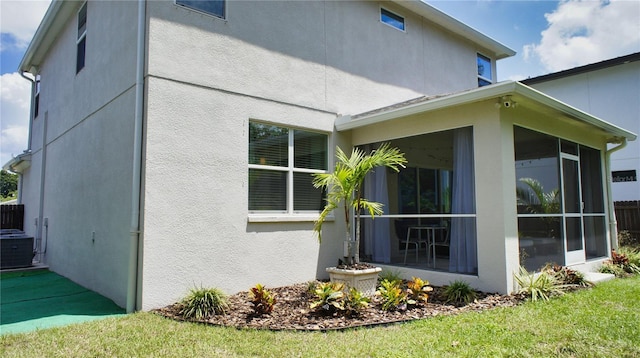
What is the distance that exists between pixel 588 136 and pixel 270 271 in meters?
7.62

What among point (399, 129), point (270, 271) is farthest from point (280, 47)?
point (270, 271)

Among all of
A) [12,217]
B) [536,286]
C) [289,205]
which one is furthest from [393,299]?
[12,217]

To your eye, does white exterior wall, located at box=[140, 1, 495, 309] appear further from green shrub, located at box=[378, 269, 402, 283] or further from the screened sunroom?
the screened sunroom

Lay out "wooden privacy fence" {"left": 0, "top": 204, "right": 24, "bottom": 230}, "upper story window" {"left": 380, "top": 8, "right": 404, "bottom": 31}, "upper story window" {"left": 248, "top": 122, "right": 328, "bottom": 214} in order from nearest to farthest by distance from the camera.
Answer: "upper story window" {"left": 248, "top": 122, "right": 328, "bottom": 214}, "upper story window" {"left": 380, "top": 8, "right": 404, "bottom": 31}, "wooden privacy fence" {"left": 0, "top": 204, "right": 24, "bottom": 230}

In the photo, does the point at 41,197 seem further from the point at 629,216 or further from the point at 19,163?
the point at 629,216

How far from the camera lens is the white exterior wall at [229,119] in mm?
5996

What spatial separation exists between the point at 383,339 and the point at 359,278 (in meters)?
1.83

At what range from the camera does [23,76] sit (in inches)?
522

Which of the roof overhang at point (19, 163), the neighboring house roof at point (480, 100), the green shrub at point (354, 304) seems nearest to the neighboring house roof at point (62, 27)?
the roof overhang at point (19, 163)

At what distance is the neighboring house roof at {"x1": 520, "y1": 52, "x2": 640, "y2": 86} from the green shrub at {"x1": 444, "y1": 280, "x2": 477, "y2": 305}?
41.5 ft

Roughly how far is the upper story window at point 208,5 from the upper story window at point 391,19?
4.64 metres

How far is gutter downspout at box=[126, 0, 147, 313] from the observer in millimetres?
5742

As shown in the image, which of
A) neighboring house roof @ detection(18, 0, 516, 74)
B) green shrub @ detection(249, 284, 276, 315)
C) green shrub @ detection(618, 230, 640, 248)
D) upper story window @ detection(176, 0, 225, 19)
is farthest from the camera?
green shrub @ detection(618, 230, 640, 248)

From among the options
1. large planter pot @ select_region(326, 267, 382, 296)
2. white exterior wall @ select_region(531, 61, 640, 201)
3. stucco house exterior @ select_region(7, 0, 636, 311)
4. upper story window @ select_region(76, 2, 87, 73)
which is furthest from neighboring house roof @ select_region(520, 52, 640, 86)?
upper story window @ select_region(76, 2, 87, 73)
